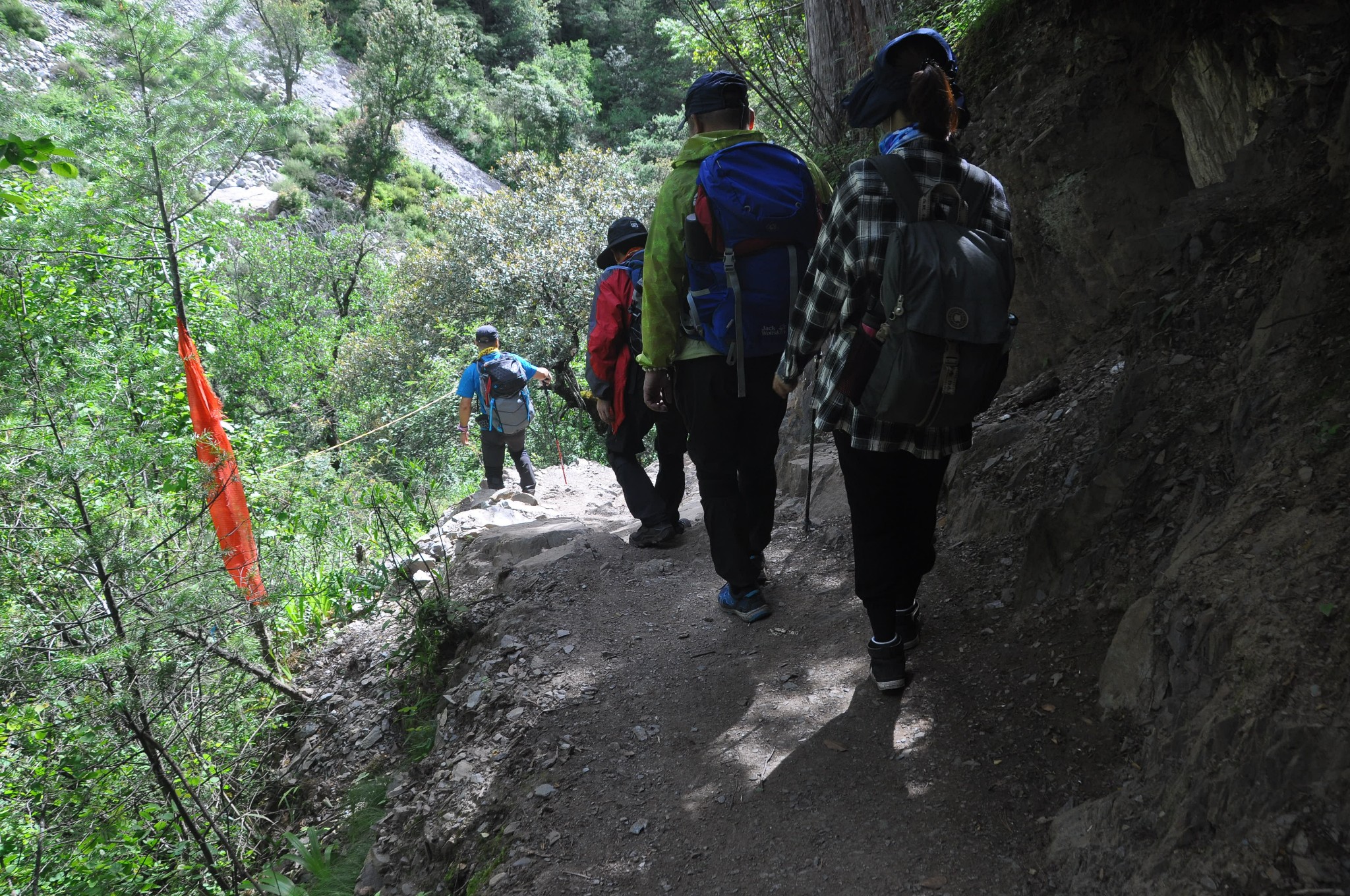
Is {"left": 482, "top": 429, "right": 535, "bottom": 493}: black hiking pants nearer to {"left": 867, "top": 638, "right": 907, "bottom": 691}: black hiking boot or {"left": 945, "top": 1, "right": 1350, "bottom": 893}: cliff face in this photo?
{"left": 945, "top": 1, "right": 1350, "bottom": 893}: cliff face

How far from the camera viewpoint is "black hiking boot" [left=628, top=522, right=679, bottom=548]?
490cm

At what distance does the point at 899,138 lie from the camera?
243 cm

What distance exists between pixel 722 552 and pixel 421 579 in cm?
297

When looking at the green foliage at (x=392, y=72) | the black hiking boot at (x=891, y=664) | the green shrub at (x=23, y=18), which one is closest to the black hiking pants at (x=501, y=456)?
the black hiking boot at (x=891, y=664)

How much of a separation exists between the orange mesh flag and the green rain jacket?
8.57 ft

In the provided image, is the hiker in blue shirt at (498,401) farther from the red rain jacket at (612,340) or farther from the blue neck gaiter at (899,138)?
the blue neck gaiter at (899,138)

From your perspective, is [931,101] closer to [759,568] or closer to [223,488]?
[759,568]

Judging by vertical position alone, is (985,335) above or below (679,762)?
above

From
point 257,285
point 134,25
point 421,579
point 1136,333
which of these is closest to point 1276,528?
point 1136,333

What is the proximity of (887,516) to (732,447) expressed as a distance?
0.87m

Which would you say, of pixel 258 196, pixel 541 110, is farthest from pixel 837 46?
pixel 541 110

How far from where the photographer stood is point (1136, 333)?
350cm

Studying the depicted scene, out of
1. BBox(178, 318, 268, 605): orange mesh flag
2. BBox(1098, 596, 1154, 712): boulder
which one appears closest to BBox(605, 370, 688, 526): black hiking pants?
BBox(178, 318, 268, 605): orange mesh flag

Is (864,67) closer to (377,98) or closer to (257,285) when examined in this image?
(257,285)
